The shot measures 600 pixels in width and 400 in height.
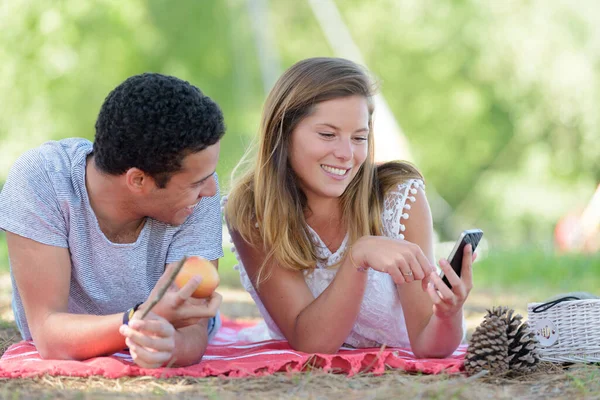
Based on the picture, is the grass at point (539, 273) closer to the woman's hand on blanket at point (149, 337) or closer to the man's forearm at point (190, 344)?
the man's forearm at point (190, 344)

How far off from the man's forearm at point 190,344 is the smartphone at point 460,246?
107cm

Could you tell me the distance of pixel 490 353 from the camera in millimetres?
3072

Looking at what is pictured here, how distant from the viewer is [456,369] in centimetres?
313

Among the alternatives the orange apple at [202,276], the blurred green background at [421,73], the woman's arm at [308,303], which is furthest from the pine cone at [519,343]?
the blurred green background at [421,73]

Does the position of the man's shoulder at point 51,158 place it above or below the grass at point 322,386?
above

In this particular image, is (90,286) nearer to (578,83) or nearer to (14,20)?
(14,20)

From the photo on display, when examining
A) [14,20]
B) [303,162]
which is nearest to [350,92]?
[303,162]

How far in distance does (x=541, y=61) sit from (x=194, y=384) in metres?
17.9

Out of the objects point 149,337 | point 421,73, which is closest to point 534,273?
point 149,337

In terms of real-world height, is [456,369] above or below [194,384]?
above

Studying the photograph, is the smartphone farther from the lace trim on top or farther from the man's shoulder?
the man's shoulder

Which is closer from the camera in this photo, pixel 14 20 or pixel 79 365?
pixel 79 365

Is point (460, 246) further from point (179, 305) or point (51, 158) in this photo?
point (51, 158)

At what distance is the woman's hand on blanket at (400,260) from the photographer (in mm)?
2980
